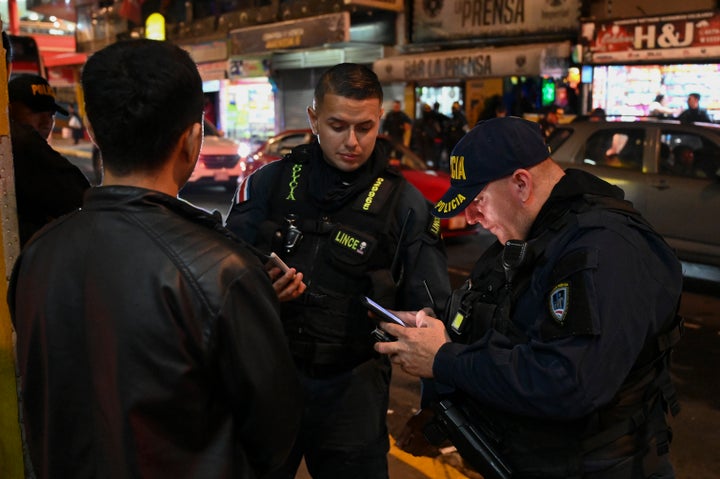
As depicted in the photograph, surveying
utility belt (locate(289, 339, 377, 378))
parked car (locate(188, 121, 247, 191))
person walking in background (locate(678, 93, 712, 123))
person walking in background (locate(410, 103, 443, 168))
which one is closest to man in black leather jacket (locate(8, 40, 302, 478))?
utility belt (locate(289, 339, 377, 378))

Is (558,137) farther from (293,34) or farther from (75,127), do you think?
(75,127)

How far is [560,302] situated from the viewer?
70.0 inches

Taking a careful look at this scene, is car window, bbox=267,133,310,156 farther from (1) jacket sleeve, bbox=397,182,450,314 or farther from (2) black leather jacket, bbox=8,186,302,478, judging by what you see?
(2) black leather jacket, bbox=8,186,302,478

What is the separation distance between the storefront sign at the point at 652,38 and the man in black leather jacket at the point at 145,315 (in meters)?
12.8

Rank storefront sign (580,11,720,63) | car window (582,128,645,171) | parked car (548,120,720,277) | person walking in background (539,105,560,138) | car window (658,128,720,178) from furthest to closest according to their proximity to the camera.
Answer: person walking in background (539,105,560,138) → storefront sign (580,11,720,63) → car window (582,128,645,171) → car window (658,128,720,178) → parked car (548,120,720,277)

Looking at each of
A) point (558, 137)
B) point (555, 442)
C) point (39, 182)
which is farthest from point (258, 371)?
point (558, 137)

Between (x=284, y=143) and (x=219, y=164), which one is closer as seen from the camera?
(x=284, y=143)

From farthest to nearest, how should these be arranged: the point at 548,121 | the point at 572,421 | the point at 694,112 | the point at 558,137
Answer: the point at 548,121 → the point at 694,112 → the point at 558,137 → the point at 572,421

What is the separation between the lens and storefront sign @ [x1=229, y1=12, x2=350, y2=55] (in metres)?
18.7

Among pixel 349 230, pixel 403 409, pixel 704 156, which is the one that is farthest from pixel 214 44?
pixel 349 230

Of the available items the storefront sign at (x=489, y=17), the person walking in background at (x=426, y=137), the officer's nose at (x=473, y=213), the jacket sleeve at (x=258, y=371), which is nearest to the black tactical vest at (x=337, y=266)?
the officer's nose at (x=473, y=213)

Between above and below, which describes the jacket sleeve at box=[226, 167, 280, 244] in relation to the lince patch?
above

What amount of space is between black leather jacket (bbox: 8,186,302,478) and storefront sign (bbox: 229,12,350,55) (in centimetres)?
1786

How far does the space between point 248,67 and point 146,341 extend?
2361 cm
